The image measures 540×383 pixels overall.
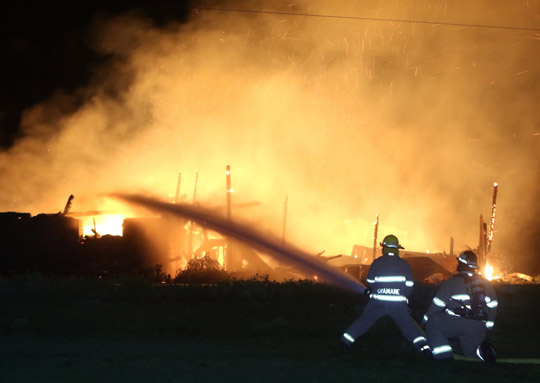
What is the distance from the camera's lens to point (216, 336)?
35.1ft

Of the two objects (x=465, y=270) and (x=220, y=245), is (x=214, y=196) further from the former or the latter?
(x=465, y=270)

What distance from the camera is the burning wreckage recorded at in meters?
21.3

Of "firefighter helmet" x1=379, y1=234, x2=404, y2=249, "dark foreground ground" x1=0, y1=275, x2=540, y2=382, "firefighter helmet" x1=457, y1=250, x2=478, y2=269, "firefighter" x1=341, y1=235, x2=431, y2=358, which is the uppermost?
"firefighter helmet" x1=379, y1=234, x2=404, y2=249

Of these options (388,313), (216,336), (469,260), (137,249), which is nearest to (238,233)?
(137,249)

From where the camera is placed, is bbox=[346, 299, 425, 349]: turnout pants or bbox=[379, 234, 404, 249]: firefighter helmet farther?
bbox=[379, 234, 404, 249]: firefighter helmet

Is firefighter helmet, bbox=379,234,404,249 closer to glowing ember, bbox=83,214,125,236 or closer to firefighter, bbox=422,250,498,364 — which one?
firefighter, bbox=422,250,498,364

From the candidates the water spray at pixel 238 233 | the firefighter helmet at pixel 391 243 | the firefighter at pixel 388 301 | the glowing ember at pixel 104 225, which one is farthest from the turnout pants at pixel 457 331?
the glowing ember at pixel 104 225

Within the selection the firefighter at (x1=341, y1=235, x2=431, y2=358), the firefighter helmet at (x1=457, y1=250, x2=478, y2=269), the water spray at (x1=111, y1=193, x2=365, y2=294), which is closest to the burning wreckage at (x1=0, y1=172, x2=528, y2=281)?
the water spray at (x1=111, y1=193, x2=365, y2=294)

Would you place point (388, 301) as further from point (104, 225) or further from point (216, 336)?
point (104, 225)

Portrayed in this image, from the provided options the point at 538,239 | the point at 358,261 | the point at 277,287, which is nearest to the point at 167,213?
the point at 277,287

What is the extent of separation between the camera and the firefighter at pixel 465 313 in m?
8.77

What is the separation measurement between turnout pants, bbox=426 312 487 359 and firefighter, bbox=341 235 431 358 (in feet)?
0.71

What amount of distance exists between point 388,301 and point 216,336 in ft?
10.2

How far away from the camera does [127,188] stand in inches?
1362
